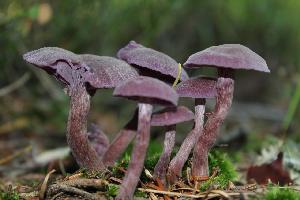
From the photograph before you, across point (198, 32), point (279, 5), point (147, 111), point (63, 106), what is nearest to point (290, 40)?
point (279, 5)

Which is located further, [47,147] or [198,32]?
[198,32]

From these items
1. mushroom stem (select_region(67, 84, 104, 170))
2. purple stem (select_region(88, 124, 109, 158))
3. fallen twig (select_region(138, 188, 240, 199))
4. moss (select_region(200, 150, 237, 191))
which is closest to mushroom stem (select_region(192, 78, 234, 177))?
moss (select_region(200, 150, 237, 191))

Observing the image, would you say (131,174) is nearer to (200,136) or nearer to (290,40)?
(200,136)

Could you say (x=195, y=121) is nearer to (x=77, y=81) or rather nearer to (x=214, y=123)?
Result: (x=214, y=123)

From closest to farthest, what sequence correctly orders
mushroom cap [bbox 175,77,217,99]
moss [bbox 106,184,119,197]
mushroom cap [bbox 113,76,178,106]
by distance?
mushroom cap [bbox 113,76,178,106] < moss [bbox 106,184,119,197] < mushroom cap [bbox 175,77,217,99]

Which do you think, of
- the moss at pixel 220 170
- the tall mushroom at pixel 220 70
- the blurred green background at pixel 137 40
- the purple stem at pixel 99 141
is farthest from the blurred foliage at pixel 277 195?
the blurred green background at pixel 137 40

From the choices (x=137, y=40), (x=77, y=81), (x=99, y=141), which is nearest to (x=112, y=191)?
(x=77, y=81)

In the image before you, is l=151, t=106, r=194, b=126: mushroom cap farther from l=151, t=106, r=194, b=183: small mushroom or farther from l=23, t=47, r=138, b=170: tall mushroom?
l=23, t=47, r=138, b=170: tall mushroom
